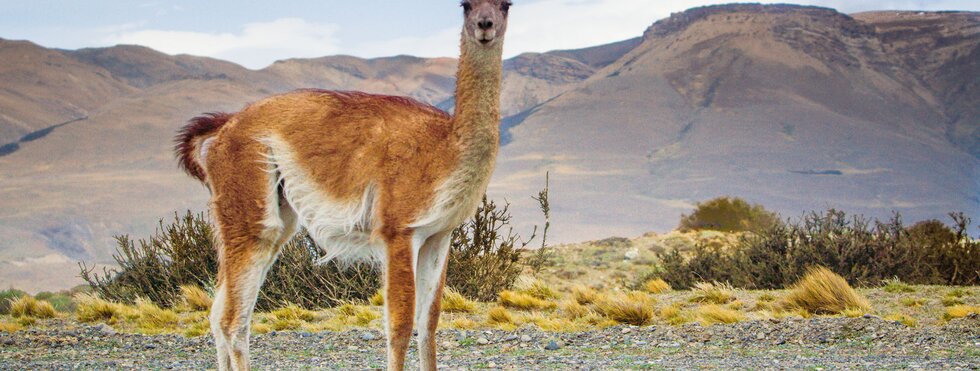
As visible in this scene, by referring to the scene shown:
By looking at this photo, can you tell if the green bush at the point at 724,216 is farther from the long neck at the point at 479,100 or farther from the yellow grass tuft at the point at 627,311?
the long neck at the point at 479,100

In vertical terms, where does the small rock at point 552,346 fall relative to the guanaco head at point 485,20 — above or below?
below

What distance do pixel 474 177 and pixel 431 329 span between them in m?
1.12

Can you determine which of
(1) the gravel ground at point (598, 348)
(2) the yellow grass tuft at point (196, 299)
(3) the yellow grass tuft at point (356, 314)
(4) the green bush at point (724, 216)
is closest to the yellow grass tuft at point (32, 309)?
(2) the yellow grass tuft at point (196, 299)

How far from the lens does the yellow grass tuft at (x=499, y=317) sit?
41.8 feet

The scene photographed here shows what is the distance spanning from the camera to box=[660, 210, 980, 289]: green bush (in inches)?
682

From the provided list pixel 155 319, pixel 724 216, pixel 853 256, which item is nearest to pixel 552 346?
pixel 155 319

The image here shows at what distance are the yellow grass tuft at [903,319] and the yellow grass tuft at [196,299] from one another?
28.6 feet

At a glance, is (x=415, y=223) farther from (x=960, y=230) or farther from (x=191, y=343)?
(x=960, y=230)

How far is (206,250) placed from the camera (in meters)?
16.4

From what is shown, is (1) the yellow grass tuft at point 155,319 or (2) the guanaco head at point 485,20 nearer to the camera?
(2) the guanaco head at point 485,20

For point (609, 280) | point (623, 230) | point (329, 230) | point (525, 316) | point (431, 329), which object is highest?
point (329, 230)

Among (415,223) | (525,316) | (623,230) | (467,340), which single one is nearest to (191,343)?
(467,340)

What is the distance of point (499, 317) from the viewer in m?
12.8

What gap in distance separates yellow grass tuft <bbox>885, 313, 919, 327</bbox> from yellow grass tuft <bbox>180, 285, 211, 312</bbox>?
8727 millimetres
